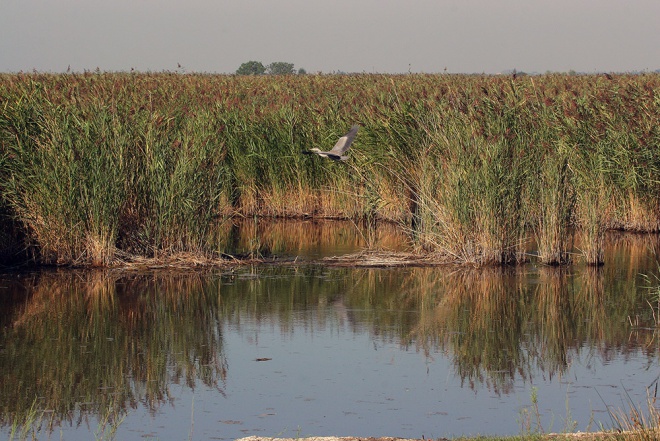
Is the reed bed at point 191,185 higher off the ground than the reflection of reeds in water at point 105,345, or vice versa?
the reed bed at point 191,185

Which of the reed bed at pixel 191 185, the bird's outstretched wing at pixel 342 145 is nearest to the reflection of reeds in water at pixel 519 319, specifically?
the reed bed at pixel 191 185

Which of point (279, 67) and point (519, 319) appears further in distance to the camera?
point (279, 67)

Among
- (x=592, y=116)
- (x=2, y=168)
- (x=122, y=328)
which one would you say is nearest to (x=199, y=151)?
(x=2, y=168)

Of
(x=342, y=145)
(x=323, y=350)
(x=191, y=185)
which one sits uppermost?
(x=342, y=145)

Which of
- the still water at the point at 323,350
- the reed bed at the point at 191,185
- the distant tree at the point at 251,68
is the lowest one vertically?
the still water at the point at 323,350

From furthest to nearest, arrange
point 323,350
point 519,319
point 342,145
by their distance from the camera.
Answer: point 342,145, point 519,319, point 323,350

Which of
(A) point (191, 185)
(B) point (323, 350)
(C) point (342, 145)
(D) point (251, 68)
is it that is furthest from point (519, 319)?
(D) point (251, 68)

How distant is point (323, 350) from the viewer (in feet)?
32.6

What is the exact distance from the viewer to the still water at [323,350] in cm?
765

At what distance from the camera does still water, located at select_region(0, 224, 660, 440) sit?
765cm

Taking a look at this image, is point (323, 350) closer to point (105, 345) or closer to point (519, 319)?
point (105, 345)

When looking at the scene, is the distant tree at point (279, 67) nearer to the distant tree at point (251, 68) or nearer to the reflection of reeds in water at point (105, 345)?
the distant tree at point (251, 68)

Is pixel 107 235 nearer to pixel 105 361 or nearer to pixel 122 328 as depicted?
pixel 122 328

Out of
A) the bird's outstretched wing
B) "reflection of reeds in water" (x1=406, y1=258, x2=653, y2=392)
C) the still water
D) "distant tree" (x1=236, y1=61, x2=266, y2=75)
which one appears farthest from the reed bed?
"distant tree" (x1=236, y1=61, x2=266, y2=75)
